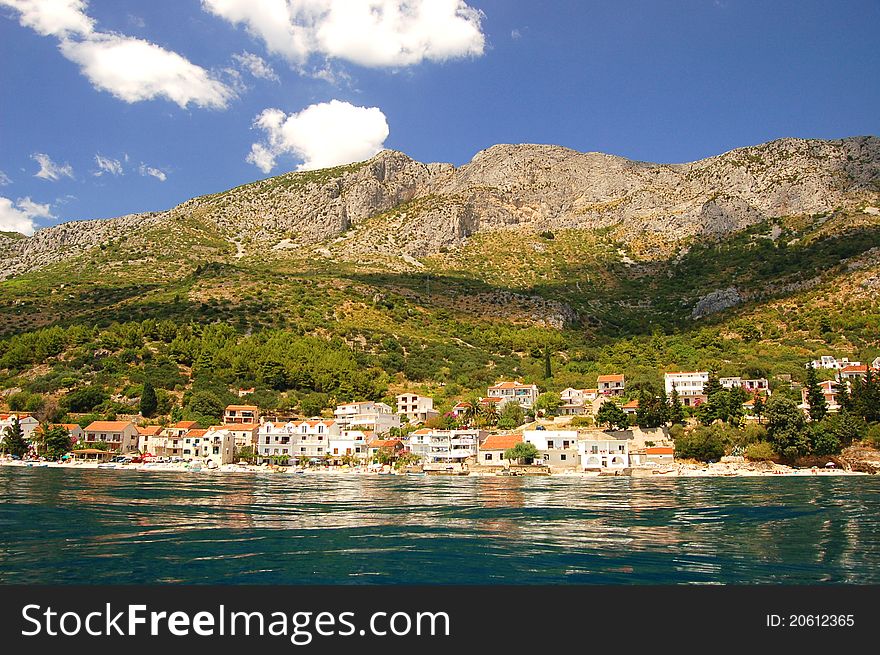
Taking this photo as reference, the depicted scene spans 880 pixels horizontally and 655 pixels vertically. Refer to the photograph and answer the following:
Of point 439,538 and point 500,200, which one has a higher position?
point 500,200

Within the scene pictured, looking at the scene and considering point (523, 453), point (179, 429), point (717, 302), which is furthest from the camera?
point (717, 302)

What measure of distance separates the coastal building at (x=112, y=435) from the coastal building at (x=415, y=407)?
26706 millimetres

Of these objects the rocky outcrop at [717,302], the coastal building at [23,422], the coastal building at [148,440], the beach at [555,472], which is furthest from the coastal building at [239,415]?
the rocky outcrop at [717,302]

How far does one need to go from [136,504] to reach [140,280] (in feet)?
331

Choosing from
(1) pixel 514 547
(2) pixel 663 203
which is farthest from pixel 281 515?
(2) pixel 663 203

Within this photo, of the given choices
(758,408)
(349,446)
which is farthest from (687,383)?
(349,446)

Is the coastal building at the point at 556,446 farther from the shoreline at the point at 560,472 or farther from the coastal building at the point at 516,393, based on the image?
the coastal building at the point at 516,393

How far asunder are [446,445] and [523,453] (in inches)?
302

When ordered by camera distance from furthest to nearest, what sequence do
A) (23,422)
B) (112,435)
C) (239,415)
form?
(239,415), (23,422), (112,435)

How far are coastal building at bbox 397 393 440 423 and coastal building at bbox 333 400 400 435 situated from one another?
196cm

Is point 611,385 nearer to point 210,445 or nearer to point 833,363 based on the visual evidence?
point 833,363

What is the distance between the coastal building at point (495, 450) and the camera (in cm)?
5188

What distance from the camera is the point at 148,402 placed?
6469cm

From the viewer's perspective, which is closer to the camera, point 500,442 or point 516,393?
point 500,442
